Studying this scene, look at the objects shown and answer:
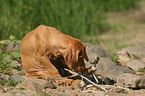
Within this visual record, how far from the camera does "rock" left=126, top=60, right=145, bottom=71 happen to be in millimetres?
5039

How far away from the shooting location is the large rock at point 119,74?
4.14 meters

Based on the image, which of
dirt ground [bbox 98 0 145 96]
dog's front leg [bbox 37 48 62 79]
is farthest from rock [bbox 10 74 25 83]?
dirt ground [bbox 98 0 145 96]

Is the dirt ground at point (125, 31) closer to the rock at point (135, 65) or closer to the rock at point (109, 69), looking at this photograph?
the rock at point (135, 65)

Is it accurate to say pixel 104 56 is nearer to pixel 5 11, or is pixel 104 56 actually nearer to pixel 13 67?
pixel 13 67

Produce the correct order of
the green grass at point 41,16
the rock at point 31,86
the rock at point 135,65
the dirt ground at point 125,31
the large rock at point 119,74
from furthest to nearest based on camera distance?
the dirt ground at point 125,31 < the green grass at point 41,16 < the rock at point 135,65 < the large rock at point 119,74 < the rock at point 31,86

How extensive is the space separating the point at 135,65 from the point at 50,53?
6.98 feet

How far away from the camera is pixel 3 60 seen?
15.3ft

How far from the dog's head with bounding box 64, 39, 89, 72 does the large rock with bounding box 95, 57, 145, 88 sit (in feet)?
2.61

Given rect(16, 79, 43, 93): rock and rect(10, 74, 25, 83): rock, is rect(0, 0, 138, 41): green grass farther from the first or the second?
rect(16, 79, 43, 93): rock

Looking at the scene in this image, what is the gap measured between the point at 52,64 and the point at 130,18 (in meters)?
9.68

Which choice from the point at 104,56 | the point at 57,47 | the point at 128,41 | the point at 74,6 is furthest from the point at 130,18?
the point at 57,47

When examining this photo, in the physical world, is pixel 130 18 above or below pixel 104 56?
above

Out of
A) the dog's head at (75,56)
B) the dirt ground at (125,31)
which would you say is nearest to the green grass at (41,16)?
the dirt ground at (125,31)

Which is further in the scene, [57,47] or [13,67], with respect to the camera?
[13,67]
